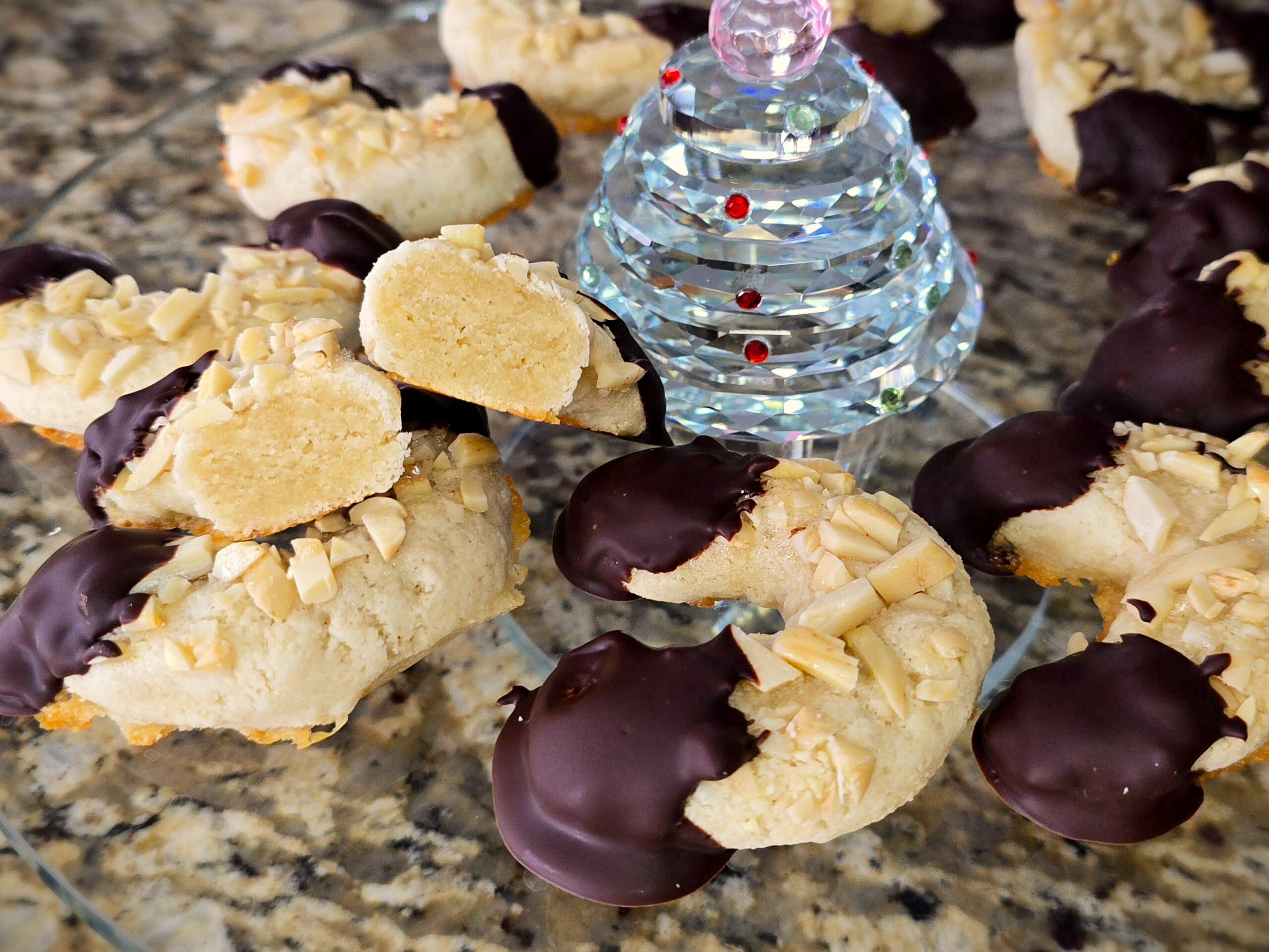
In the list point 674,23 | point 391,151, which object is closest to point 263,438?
point 391,151

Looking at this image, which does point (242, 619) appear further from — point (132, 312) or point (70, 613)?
point (132, 312)

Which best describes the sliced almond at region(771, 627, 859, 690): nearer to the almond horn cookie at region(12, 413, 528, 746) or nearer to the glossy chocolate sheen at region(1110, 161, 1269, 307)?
the almond horn cookie at region(12, 413, 528, 746)

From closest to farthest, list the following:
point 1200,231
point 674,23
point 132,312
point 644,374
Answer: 1. point 644,374
2. point 132,312
3. point 1200,231
4. point 674,23

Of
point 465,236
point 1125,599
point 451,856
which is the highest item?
point 465,236

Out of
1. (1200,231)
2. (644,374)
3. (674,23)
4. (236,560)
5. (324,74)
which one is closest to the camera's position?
(236,560)

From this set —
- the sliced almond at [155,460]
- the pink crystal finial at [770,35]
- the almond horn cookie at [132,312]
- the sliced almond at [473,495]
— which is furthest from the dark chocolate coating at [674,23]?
the sliced almond at [155,460]

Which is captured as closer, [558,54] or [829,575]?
[829,575]
